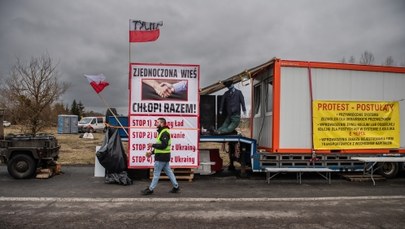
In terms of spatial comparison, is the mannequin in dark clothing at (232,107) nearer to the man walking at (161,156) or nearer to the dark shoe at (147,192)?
the man walking at (161,156)

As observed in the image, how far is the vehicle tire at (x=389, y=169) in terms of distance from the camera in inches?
426

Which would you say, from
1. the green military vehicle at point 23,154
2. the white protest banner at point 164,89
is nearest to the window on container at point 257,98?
the white protest banner at point 164,89

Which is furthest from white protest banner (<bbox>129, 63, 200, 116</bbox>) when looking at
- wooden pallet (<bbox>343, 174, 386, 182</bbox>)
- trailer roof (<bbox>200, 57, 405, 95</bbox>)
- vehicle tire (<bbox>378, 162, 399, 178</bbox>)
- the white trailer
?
vehicle tire (<bbox>378, 162, 399, 178</bbox>)

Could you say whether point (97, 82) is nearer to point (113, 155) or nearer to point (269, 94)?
point (113, 155)

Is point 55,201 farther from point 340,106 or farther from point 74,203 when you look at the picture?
point 340,106

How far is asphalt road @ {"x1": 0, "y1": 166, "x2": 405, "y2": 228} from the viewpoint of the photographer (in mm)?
5883

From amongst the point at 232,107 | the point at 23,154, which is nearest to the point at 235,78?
the point at 232,107

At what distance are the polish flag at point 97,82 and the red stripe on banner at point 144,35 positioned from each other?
1546 mm

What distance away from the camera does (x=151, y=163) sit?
10.1 metres

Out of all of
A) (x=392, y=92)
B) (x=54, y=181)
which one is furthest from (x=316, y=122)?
(x=54, y=181)

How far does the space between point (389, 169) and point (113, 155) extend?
8302 mm

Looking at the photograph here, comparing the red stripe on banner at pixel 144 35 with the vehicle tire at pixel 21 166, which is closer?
the vehicle tire at pixel 21 166

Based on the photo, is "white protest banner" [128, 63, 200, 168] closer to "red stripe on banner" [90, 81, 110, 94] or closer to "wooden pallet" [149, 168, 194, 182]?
"wooden pallet" [149, 168, 194, 182]

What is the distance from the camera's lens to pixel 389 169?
10875mm
